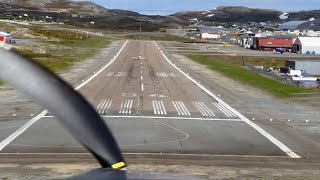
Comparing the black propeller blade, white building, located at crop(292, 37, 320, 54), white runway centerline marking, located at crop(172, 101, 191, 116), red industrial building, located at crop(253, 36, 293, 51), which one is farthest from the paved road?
red industrial building, located at crop(253, 36, 293, 51)

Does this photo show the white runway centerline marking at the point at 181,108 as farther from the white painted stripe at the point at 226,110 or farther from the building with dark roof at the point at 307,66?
the building with dark roof at the point at 307,66

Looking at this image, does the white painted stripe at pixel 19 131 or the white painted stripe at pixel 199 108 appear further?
the white painted stripe at pixel 199 108

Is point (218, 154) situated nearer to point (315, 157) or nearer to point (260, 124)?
point (315, 157)

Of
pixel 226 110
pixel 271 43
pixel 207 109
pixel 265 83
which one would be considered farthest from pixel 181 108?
pixel 271 43

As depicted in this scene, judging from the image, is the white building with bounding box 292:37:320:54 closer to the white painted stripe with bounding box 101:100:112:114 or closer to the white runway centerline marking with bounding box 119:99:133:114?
the white runway centerline marking with bounding box 119:99:133:114

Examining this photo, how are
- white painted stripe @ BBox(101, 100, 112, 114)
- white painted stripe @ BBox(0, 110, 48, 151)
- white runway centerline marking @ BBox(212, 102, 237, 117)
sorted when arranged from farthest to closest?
white runway centerline marking @ BBox(212, 102, 237, 117) < white painted stripe @ BBox(101, 100, 112, 114) < white painted stripe @ BBox(0, 110, 48, 151)

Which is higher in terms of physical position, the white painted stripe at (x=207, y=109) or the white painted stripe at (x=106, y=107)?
the white painted stripe at (x=106, y=107)

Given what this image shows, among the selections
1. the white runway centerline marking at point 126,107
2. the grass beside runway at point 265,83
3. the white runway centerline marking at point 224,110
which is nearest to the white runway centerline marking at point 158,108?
the white runway centerline marking at point 126,107
